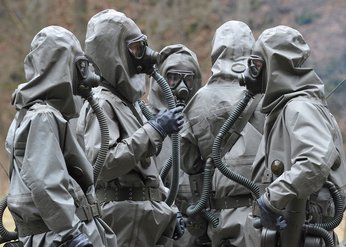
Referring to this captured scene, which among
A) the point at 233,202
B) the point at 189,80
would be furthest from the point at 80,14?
the point at 233,202

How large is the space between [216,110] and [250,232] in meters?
1.33

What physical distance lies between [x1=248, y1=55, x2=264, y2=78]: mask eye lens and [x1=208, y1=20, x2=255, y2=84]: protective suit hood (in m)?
1.13

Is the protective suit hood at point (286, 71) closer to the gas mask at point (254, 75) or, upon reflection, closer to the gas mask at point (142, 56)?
the gas mask at point (254, 75)

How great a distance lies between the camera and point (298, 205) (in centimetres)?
620

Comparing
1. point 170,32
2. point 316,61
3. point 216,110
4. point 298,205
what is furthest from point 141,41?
point 170,32

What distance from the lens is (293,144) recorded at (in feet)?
19.9

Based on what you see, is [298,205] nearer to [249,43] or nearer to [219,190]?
[219,190]

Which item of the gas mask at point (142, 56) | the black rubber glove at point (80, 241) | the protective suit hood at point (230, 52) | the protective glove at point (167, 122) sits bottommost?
the protective suit hood at point (230, 52)

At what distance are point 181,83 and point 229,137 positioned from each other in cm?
113

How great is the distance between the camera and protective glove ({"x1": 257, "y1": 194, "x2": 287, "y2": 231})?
6.12 metres

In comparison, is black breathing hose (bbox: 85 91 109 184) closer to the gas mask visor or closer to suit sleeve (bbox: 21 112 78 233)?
suit sleeve (bbox: 21 112 78 233)

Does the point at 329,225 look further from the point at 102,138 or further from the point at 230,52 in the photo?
the point at 230,52

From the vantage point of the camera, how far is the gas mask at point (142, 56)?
692 cm

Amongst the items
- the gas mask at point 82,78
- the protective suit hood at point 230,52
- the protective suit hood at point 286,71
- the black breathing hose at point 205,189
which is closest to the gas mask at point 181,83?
the protective suit hood at point 230,52
